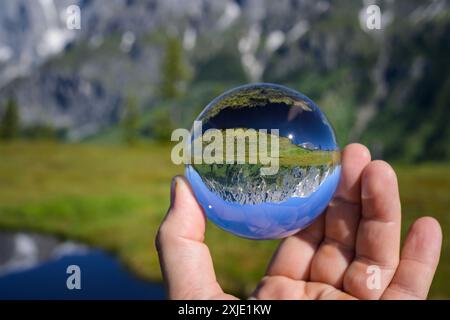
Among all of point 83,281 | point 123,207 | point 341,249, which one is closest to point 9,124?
point 123,207

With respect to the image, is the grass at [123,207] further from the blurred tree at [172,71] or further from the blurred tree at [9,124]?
the blurred tree at [9,124]

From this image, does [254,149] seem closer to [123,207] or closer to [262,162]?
[262,162]

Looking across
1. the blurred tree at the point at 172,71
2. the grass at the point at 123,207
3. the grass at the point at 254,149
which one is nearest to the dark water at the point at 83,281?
the grass at the point at 123,207

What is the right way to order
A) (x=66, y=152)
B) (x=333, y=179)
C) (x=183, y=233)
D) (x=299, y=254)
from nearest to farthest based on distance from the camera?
(x=183, y=233) < (x=333, y=179) < (x=299, y=254) < (x=66, y=152)
